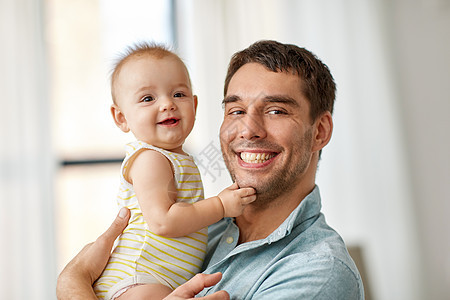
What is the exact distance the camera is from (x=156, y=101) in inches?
53.3

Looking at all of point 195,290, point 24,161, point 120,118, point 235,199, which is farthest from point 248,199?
point 24,161

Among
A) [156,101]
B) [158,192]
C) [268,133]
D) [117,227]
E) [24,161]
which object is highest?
[156,101]

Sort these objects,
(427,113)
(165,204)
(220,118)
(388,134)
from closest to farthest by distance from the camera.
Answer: (165,204)
(427,113)
(388,134)
(220,118)

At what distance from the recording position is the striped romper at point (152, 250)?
1.26 metres

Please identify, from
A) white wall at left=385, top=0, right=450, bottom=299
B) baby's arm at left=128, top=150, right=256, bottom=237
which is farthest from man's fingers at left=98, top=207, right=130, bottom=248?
white wall at left=385, top=0, right=450, bottom=299

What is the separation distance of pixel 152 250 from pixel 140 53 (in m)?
0.54

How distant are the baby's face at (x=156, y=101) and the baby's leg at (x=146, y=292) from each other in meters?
0.37

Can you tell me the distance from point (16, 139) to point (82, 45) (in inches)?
35.2

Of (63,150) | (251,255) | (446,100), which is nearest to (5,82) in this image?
(63,150)

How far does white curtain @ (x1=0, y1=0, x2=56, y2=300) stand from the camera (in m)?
3.18

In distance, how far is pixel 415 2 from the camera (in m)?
3.21

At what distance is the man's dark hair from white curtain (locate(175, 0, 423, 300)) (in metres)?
1.78

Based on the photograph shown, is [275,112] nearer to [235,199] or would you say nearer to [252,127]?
[252,127]

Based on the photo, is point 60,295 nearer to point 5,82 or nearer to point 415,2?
point 5,82
